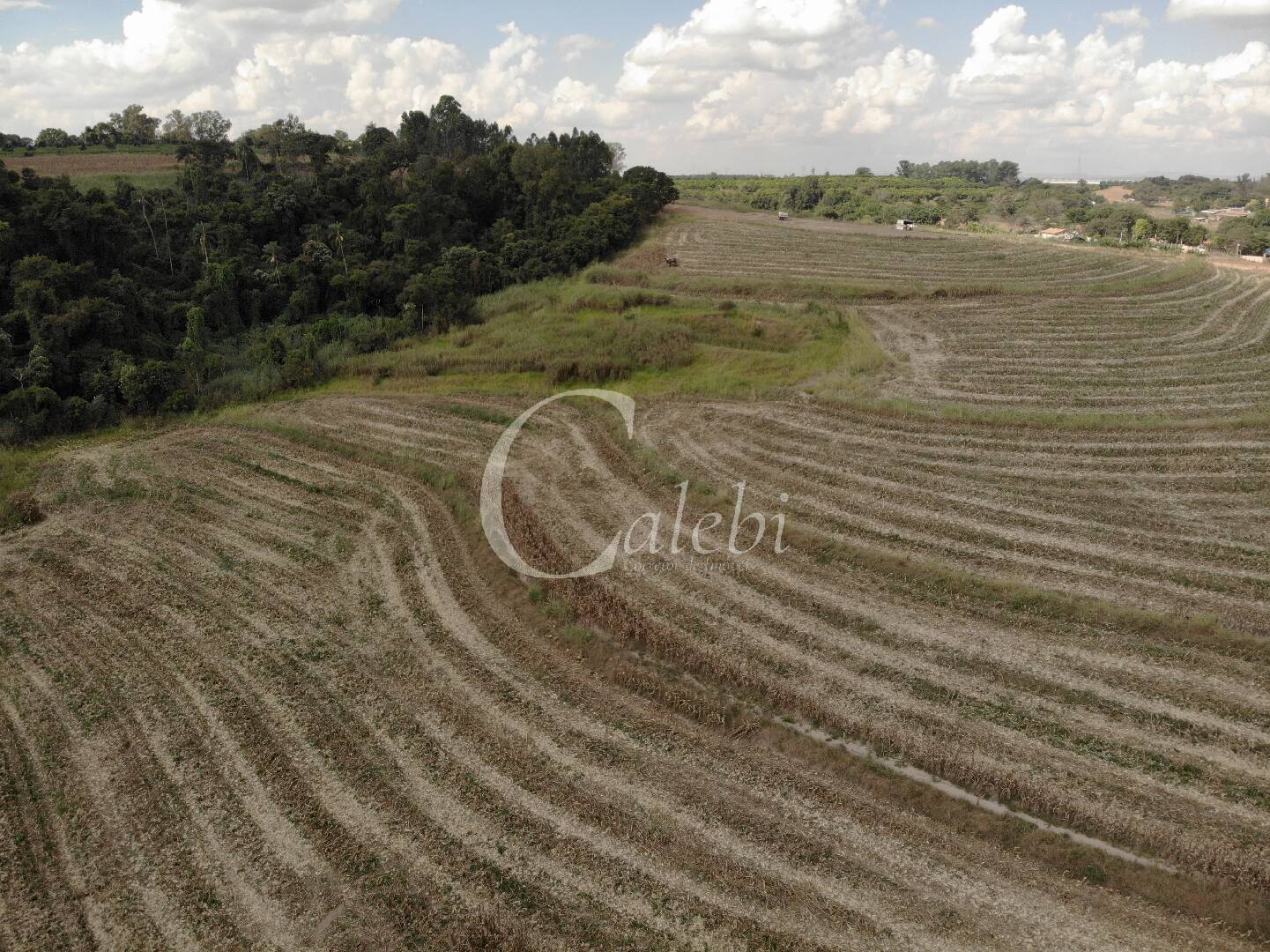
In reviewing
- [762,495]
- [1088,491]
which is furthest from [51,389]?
[1088,491]

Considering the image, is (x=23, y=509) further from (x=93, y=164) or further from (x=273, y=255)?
(x=93, y=164)

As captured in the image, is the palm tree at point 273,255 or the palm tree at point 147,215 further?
the palm tree at point 147,215

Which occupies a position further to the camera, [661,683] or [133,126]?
[133,126]

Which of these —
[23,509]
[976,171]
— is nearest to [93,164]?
[23,509]

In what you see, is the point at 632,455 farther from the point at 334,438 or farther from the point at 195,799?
the point at 195,799

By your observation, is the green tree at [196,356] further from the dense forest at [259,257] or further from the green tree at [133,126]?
the green tree at [133,126]

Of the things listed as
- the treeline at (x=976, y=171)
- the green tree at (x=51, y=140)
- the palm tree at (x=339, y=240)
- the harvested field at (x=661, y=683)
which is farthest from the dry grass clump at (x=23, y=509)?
the treeline at (x=976, y=171)

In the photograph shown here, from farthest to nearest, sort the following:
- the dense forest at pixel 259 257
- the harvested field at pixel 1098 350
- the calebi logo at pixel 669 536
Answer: the dense forest at pixel 259 257 → the harvested field at pixel 1098 350 → the calebi logo at pixel 669 536

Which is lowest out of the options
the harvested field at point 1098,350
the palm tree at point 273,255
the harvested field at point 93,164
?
the harvested field at point 1098,350
